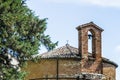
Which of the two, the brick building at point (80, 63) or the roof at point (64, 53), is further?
the roof at point (64, 53)

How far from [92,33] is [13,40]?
6559mm

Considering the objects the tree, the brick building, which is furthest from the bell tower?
the tree

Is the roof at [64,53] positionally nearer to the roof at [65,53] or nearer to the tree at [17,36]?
the roof at [65,53]

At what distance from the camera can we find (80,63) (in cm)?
2978

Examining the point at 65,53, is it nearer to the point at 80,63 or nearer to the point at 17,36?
the point at 80,63

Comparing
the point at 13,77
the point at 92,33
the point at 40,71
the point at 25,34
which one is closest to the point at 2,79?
the point at 13,77

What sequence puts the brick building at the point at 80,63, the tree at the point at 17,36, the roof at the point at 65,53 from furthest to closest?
the roof at the point at 65,53 < the brick building at the point at 80,63 < the tree at the point at 17,36

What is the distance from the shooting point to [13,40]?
25.8 m

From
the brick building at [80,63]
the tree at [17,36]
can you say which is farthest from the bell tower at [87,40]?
the tree at [17,36]

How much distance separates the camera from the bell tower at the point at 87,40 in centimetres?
2995

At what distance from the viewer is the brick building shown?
1170 inches

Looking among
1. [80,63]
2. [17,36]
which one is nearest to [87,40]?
[80,63]

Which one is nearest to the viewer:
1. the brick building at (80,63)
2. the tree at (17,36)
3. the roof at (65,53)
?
the tree at (17,36)

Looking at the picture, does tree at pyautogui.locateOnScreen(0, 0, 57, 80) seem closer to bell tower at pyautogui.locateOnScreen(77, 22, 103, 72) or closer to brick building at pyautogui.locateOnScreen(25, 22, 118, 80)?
brick building at pyautogui.locateOnScreen(25, 22, 118, 80)
